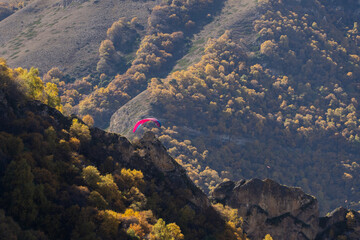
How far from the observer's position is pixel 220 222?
78.3 meters

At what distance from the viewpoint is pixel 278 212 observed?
8712 cm

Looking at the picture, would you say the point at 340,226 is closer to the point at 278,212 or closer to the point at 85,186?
the point at 278,212

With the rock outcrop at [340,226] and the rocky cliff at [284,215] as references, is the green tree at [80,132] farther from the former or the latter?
Answer: the rock outcrop at [340,226]

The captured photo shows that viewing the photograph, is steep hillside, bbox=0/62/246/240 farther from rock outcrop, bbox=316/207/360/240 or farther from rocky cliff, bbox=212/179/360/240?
rock outcrop, bbox=316/207/360/240

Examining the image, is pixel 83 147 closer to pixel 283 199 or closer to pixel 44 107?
pixel 44 107

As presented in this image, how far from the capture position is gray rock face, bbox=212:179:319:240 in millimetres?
86688

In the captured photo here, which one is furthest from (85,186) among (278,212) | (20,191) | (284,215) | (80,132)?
(284,215)

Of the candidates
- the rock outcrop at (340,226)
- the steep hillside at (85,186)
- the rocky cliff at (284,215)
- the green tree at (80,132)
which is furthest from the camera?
the rocky cliff at (284,215)

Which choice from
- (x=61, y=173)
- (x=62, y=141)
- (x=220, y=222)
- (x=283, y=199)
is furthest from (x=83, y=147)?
(x=283, y=199)

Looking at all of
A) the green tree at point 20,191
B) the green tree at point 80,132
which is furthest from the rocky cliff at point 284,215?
the green tree at point 20,191

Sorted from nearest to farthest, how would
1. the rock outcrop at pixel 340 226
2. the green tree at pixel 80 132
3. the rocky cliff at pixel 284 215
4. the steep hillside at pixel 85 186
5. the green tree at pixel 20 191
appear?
the green tree at pixel 20 191
the steep hillside at pixel 85 186
the green tree at pixel 80 132
the rock outcrop at pixel 340 226
the rocky cliff at pixel 284 215

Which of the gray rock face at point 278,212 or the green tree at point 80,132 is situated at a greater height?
the green tree at point 80,132

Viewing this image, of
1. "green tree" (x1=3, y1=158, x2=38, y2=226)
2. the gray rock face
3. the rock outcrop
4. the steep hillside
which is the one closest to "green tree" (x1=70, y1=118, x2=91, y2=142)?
the steep hillside

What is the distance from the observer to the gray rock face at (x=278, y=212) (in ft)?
284
